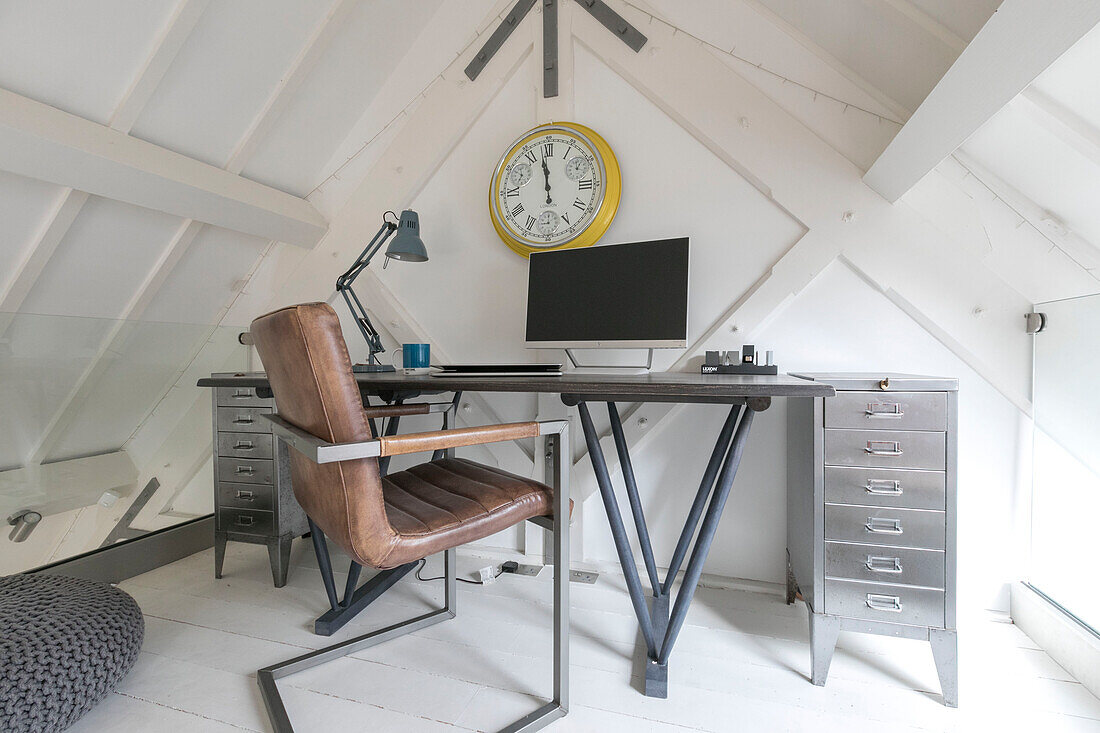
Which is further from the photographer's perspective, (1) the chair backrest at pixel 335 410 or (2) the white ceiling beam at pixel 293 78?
(2) the white ceiling beam at pixel 293 78

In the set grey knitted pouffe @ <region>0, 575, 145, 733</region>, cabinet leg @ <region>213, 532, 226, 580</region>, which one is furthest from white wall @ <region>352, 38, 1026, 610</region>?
grey knitted pouffe @ <region>0, 575, 145, 733</region>

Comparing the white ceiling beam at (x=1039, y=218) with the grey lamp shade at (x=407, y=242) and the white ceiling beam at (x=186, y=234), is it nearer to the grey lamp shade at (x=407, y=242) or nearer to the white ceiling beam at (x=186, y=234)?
the grey lamp shade at (x=407, y=242)

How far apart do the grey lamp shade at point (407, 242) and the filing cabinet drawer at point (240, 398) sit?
779 mm

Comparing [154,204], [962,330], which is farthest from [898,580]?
[154,204]

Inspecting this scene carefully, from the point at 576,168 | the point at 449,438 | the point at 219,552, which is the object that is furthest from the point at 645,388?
the point at 219,552

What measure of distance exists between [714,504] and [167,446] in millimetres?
2385

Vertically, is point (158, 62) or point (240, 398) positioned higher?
point (158, 62)

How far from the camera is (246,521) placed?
2027mm

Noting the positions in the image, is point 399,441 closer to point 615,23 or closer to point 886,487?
point 886,487

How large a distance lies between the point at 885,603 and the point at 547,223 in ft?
5.76

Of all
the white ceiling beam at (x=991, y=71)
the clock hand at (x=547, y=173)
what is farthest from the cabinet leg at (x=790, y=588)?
the clock hand at (x=547, y=173)

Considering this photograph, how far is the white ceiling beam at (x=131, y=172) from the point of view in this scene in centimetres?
155

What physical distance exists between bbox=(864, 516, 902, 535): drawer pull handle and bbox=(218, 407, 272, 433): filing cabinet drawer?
2.10 metres

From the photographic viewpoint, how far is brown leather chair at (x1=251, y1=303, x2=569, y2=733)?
1.01 meters
